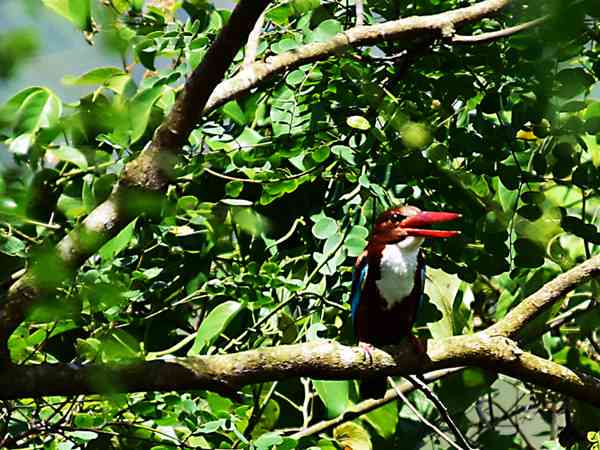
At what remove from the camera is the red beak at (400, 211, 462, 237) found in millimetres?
2646

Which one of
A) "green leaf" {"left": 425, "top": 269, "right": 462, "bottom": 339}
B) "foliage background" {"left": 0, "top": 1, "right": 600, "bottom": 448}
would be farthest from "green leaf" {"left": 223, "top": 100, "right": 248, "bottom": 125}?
"green leaf" {"left": 425, "top": 269, "right": 462, "bottom": 339}

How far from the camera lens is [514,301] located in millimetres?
3564

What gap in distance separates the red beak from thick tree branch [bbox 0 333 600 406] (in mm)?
374

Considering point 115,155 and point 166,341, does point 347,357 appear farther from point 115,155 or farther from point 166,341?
point 166,341

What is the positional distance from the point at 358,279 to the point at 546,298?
745 mm

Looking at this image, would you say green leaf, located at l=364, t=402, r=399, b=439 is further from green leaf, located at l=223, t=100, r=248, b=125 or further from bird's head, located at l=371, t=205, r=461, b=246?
green leaf, located at l=223, t=100, r=248, b=125

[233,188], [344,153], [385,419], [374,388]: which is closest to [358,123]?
[344,153]

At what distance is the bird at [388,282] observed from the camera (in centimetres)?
296

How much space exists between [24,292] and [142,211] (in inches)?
31.4

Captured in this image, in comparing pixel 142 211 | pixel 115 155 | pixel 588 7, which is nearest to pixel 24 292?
pixel 142 211

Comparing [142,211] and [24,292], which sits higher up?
[142,211]

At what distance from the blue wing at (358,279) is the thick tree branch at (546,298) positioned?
2.04 feet

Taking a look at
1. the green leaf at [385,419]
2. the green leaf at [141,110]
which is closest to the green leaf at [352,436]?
the green leaf at [385,419]

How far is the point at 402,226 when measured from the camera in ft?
9.63
